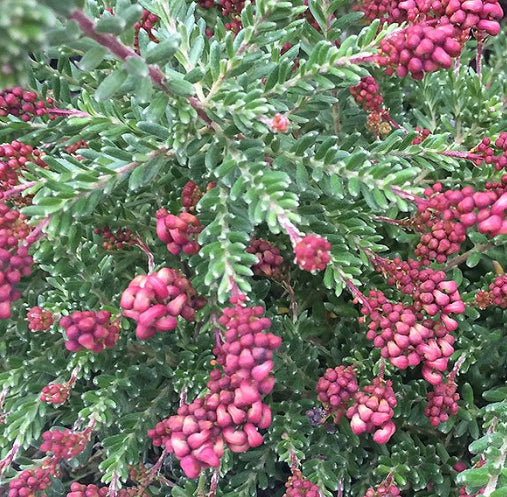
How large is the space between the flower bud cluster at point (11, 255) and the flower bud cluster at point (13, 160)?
0.27 m

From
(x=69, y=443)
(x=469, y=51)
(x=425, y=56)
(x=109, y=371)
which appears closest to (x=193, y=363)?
(x=109, y=371)

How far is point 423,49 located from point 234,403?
118cm

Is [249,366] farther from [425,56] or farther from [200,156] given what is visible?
[425,56]

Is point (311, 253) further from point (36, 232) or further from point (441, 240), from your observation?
point (36, 232)

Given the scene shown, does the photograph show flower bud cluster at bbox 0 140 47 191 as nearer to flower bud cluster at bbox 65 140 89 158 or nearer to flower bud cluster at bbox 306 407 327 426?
flower bud cluster at bbox 65 140 89 158

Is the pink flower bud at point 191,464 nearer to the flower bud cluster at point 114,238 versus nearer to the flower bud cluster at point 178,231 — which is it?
the flower bud cluster at point 178,231

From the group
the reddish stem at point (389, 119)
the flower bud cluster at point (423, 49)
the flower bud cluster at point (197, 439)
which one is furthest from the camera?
the reddish stem at point (389, 119)

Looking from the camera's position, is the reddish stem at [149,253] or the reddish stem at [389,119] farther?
the reddish stem at [389,119]

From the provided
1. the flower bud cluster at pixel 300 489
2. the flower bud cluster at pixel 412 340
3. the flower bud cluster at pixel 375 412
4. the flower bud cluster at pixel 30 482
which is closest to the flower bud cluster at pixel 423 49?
the flower bud cluster at pixel 412 340

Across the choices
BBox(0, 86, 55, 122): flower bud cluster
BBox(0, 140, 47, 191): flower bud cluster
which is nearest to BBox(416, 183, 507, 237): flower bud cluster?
BBox(0, 140, 47, 191): flower bud cluster

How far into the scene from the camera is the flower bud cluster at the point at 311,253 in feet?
5.21

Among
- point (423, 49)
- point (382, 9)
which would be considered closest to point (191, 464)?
point (423, 49)

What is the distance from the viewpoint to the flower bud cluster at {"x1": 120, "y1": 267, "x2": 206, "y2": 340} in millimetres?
1677

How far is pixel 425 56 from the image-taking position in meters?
1.88
